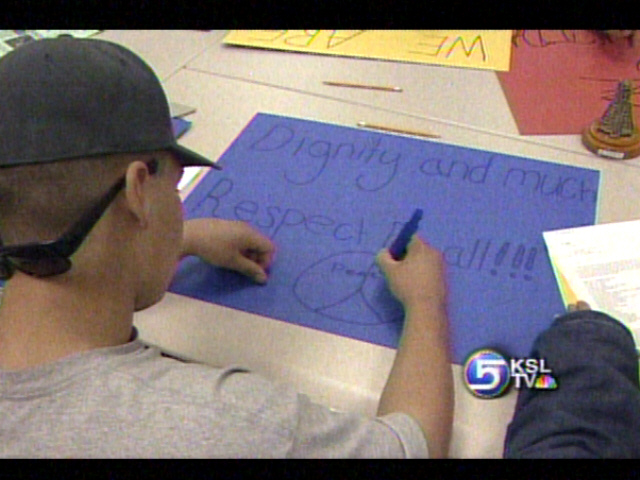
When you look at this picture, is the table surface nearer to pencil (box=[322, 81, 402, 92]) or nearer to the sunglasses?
pencil (box=[322, 81, 402, 92])

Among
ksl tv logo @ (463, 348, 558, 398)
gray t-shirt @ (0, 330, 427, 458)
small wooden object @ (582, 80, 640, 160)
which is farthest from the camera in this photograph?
small wooden object @ (582, 80, 640, 160)

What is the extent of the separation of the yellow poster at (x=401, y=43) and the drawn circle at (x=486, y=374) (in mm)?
624

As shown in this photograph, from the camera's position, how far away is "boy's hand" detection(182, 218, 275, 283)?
674 mm

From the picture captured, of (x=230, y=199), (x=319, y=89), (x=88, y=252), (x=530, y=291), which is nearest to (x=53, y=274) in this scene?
(x=88, y=252)

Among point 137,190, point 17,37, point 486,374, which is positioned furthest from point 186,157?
point 17,37

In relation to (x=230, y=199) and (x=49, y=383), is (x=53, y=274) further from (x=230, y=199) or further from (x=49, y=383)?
(x=230, y=199)

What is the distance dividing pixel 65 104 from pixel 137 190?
86mm

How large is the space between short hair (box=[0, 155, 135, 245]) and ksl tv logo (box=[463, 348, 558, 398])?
0.37m

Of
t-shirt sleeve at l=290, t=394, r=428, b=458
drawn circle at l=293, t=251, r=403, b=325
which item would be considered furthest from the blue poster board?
t-shirt sleeve at l=290, t=394, r=428, b=458

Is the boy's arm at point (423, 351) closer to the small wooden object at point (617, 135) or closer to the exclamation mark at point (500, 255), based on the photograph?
the exclamation mark at point (500, 255)

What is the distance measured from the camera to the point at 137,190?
0.50 m

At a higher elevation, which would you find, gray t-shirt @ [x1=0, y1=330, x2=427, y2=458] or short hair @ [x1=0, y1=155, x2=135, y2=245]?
short hair @ [x1=0, y1=155, x2=135, y2=245]

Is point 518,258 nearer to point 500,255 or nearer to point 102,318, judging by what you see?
point 500,255

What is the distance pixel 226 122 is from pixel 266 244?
30 centimetres
